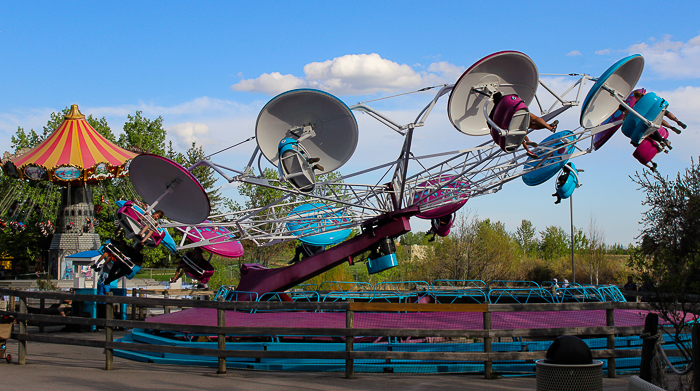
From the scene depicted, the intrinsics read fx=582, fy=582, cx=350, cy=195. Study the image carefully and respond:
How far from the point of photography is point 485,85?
12.0m

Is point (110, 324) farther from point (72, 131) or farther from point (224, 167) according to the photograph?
point (72, 131)

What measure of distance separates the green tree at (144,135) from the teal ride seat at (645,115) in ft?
165

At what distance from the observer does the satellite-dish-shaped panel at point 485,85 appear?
11.8 metres

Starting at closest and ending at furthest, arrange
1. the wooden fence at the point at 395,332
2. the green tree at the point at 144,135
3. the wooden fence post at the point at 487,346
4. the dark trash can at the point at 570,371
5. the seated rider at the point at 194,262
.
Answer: the dark trash can at the point at 570,371
the wooden fence at the point at 395,332
the wooden fence post at the point at 487,346
the seated rider at the point at 194,262
the green tree at the point at 144,135

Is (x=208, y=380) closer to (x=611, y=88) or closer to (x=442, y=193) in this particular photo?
(x=442, y=193)

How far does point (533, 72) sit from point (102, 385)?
10015 mm

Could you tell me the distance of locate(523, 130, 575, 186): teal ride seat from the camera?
45.8 ft

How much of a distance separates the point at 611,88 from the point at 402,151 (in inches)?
195

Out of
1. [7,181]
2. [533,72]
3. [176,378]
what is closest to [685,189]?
[533,72]

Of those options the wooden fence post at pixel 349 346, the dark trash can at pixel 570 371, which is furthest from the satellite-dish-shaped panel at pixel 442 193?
the dark trash can at pixel 570 371

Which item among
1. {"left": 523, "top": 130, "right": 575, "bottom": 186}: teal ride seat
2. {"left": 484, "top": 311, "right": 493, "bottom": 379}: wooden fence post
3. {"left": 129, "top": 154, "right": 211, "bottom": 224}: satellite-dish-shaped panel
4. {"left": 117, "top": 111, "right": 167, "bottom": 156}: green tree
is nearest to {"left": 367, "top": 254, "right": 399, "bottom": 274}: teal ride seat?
{"left": 523, "top": 130, "right": 575, "bottom": 186}: teal ride seat

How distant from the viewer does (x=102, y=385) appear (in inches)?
348

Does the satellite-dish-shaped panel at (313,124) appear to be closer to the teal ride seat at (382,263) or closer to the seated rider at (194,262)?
the teal ride seat at (382,263)

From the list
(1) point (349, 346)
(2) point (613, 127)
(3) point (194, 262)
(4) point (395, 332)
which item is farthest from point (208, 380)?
(2) point (613, 127)
